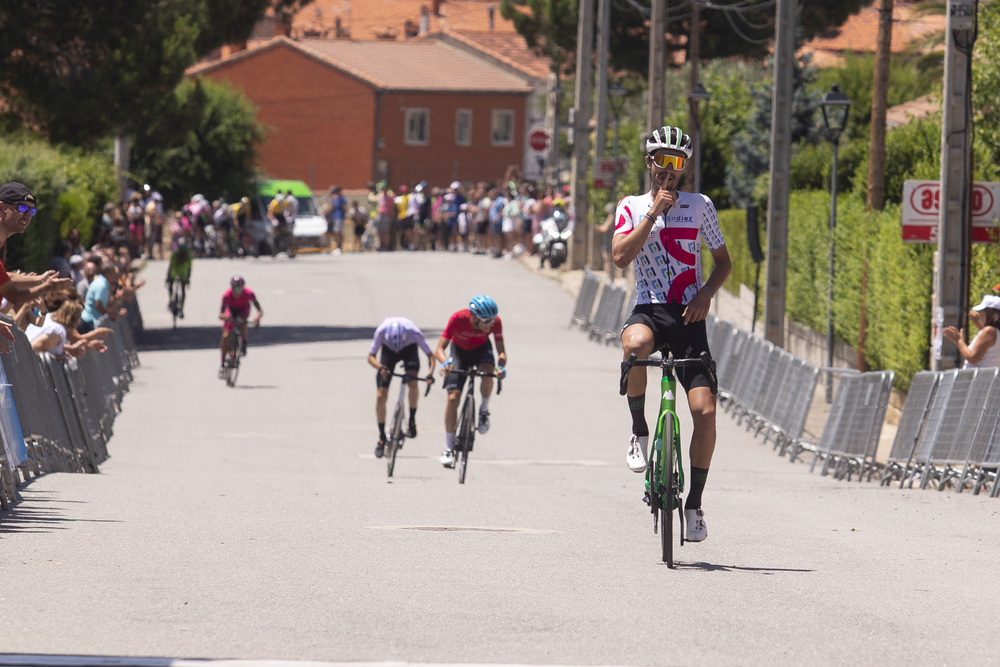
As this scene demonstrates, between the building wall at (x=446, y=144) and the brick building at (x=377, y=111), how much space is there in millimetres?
51

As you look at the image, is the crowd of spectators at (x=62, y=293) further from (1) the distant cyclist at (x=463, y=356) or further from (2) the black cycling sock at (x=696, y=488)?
(2) the black cycling sock at (x=696, y=488)

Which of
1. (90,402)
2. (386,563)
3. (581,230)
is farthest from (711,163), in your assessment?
(386,563)

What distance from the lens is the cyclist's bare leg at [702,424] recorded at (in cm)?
791

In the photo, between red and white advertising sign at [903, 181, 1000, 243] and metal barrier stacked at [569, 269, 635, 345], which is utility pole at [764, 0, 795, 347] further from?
red and white advertising sign at [903, 181, 1000, 243]

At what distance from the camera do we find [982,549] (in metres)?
9.09

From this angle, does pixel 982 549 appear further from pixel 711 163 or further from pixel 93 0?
pixel 711 163

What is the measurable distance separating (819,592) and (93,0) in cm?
2446

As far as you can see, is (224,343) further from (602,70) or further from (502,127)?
(502,127)

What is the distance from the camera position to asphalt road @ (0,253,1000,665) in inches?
240

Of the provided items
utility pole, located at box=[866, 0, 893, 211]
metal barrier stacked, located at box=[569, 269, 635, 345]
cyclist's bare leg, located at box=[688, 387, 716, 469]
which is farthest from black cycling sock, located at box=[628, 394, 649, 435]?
metal barrier stacked, located at box=[569, 269, 635, 345]

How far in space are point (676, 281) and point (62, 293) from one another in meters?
9.81

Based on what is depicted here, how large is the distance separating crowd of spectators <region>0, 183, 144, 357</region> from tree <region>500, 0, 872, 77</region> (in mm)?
23911

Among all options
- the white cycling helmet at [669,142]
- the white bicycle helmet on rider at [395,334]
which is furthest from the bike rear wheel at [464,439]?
the white cycling helmet at [669,142]

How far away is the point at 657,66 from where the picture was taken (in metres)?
30.8
